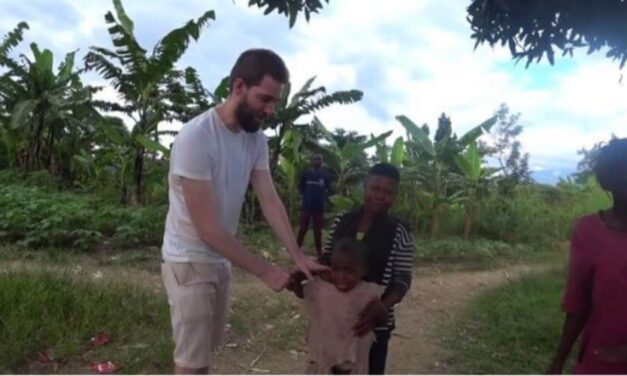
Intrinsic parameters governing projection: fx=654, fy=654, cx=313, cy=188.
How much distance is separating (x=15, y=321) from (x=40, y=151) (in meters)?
10.4

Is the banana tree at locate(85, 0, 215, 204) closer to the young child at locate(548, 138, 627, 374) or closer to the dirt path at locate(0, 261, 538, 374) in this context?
the dirt path at locate(0, 261, 538, 374)

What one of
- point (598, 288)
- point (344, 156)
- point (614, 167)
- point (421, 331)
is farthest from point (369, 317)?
point (344, 156)

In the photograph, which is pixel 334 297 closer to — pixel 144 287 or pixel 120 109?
pixel 144 287

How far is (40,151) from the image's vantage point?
14.1 metres

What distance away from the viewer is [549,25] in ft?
11.5

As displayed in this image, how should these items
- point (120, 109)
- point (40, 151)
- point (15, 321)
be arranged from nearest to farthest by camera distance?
point (15, 321)
point (120, 109)
point (40, 151)

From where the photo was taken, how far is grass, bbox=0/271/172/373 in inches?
169

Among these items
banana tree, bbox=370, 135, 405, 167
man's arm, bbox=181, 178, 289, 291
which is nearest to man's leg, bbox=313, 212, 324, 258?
banana tree, bbox=370, 135, 405, 167

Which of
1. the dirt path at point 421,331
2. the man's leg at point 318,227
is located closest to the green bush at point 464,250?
the dirt path at point 421,331

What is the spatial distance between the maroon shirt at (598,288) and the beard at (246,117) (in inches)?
44.7

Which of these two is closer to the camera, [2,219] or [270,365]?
[270,365]

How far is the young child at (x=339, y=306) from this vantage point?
2342 millimetres

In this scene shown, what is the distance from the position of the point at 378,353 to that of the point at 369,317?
0.41m

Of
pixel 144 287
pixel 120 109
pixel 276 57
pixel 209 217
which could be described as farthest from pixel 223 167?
pixel 120 109
